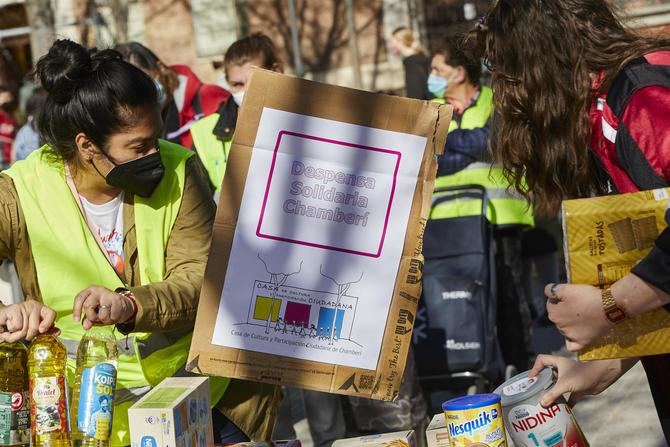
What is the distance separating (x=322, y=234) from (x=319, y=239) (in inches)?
0.6

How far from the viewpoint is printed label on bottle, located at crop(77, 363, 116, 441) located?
257 cm

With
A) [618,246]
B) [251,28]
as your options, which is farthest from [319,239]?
[251,28]

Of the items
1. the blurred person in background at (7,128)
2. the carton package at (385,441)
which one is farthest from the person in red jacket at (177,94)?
the blurred person in background at (7,128)

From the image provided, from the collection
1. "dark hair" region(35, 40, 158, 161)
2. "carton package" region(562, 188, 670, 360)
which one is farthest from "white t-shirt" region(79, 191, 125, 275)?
"carton package" region(562, 188, 670, 360)

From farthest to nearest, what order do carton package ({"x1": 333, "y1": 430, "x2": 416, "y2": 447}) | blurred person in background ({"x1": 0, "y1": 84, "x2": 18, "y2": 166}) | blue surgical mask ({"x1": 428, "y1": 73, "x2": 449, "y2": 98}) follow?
blurred person in background ({"x1": 0, "y1": 84, "x2": 18, "y2": 166}), blue surgical mask ({"x1": 428, "y1": 73, "x2": 449, "y2": 98}), carton package ({"x1": 333, "y1": 430, "x2": 416, "y2": 447})

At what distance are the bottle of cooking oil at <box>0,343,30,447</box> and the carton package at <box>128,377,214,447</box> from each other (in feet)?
1.16

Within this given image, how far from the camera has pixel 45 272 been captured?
10.1 feet

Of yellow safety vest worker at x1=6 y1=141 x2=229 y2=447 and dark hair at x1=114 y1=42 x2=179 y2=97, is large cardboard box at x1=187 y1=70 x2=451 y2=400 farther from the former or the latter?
dark hair at x1=114 y1=42 x2=179 y2=97

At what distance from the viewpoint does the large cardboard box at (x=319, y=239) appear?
2738 mm

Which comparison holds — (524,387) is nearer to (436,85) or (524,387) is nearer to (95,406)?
(95,406)

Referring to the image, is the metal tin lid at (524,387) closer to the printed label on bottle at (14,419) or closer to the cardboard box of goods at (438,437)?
the cardboard box of goods at (438,437)

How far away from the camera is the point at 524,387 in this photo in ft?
8.79

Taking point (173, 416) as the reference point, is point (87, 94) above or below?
above

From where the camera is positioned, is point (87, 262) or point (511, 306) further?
point (511, 306)
